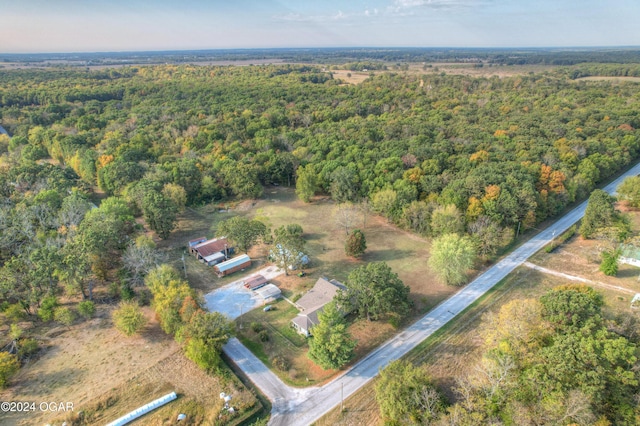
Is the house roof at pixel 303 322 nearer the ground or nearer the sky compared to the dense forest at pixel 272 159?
nearer the ground

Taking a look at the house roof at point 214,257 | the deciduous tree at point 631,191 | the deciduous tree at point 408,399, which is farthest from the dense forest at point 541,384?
the deciduous tree at point 631,191

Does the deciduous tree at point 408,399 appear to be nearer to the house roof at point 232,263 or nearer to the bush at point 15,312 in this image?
the house roof at point 232,263

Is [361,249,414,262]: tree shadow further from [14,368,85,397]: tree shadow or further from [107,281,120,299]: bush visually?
[14,368,85,397]: tree shadow

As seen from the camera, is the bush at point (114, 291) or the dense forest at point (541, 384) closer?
the dense forest at point (541, 384)

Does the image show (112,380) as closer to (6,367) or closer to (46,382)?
(46,382)

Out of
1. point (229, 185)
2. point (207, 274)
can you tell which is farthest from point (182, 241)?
point (229, 185)

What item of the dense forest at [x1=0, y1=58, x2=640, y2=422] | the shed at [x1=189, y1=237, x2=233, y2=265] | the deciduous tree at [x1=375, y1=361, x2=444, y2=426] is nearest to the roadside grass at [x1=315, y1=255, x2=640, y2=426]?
the deciduous tree at [x1=375, y1=361, x2=444, y2=426]
